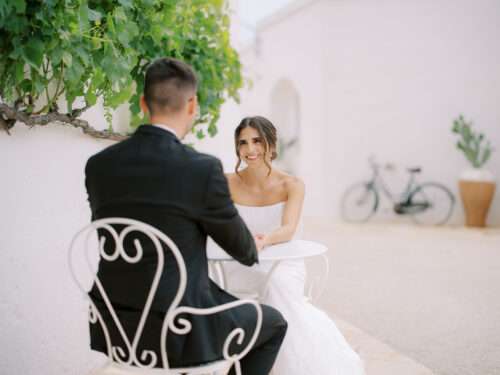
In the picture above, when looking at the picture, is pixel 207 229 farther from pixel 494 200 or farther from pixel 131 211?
pixel 494 200

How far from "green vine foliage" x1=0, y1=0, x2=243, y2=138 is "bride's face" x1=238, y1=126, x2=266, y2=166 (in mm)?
649

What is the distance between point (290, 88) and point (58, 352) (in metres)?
11.2

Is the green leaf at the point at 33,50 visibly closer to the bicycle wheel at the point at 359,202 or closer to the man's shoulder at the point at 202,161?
the man's shoulder at the point at 202,161

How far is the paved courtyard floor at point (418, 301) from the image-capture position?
2.84 meters

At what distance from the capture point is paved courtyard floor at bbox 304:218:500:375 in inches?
112

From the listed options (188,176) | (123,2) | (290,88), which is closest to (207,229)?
(188,176)

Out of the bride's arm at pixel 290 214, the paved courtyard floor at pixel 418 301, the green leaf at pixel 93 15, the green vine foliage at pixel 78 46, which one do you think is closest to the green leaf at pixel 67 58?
the green vine foliage at pixel 78 46

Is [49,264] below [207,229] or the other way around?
below

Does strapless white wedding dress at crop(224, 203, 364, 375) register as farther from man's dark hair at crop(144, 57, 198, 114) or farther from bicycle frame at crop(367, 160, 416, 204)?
bicycle frame at crop(367, 160, 416, 204)

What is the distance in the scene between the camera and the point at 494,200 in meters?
8.77

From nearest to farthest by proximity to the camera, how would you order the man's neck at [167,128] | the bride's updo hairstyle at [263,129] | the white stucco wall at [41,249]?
1. the man's neck at [167,128]
2. the white stucco wall at [41,249]
3. the bride's updo hairstyle at [263,129]

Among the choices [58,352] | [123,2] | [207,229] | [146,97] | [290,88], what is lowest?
[58,352]

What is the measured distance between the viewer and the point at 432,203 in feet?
30.4

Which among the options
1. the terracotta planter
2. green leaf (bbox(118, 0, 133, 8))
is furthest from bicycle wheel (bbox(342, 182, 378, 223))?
green leaf (bbox(118, 0, 133, 8))
